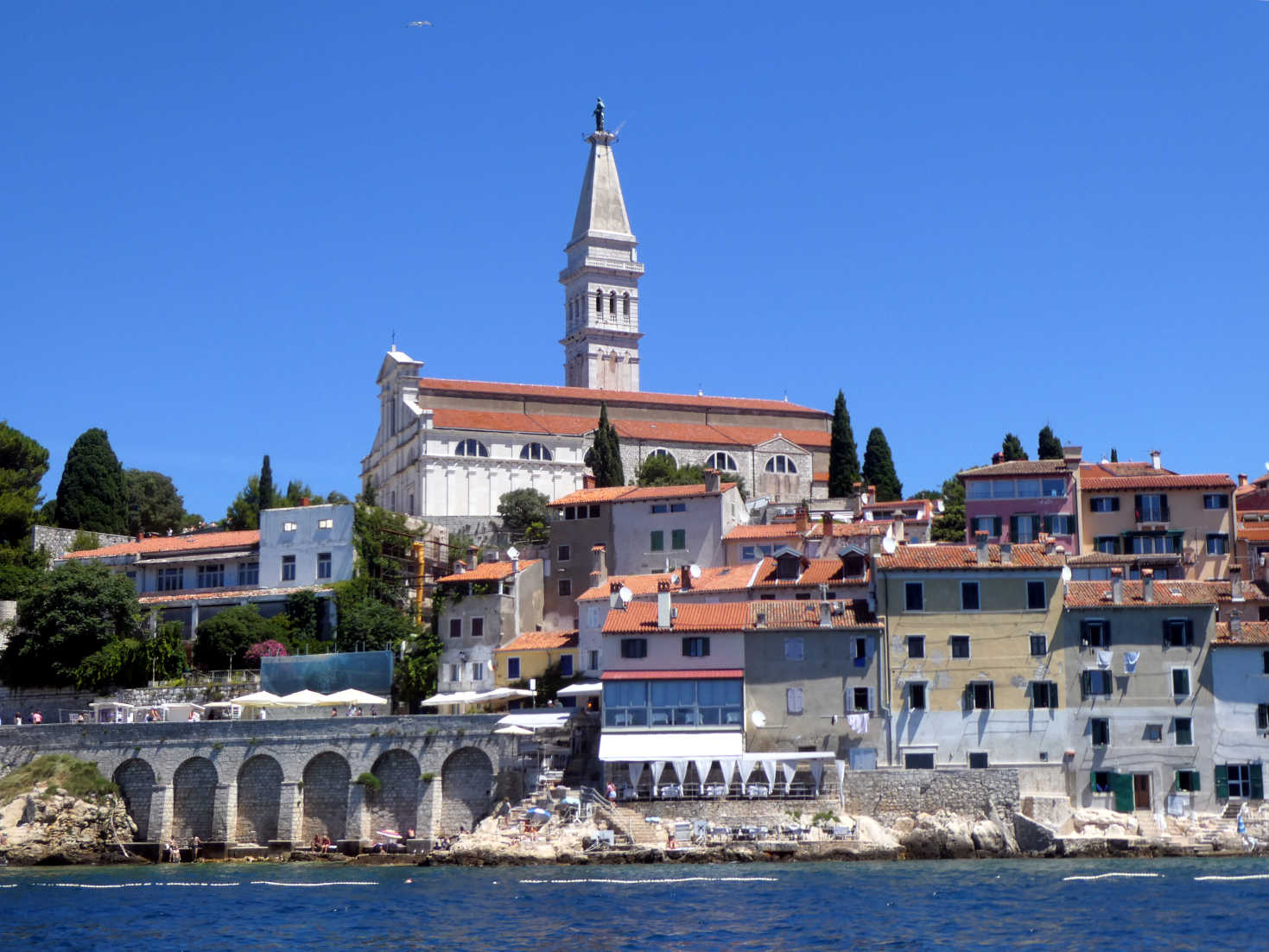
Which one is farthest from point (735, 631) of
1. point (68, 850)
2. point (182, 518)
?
point (182, 518)

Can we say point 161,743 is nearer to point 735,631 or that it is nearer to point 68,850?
point 68,850

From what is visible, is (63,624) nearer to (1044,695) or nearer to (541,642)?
(541,642)

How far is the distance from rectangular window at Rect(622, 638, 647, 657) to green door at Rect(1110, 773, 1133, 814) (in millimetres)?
14090

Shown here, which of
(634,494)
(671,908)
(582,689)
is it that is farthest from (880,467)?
(671,908)

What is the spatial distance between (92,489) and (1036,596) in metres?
51.6

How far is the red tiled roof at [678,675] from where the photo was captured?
52531 mm

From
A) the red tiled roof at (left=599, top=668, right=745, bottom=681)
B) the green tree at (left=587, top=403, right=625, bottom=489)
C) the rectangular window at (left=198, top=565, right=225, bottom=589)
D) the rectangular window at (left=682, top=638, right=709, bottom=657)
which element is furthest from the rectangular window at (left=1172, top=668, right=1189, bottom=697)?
the rectangular window at (left=198, top=565, right=225, bottom=589)

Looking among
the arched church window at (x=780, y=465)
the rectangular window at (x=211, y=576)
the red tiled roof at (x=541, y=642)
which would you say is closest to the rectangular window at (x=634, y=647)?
the red tiled roof at (x=541, y=642)

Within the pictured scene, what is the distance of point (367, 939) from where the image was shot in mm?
38406

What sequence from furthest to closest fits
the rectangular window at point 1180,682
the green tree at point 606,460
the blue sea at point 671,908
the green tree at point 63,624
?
the green tree at point 606,460, the green tree at point 63,624, the rectangular window at point 1180,682, the blue sea at point 671,908

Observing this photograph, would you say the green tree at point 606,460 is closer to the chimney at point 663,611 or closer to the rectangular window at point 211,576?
the rectangular window at point 211,576

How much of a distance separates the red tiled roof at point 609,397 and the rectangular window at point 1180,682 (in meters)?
57.2

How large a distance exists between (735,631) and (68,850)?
2146cm

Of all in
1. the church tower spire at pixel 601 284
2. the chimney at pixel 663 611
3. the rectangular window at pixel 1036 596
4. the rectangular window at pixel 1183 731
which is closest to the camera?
the rectangular window at pixel 1183 731
